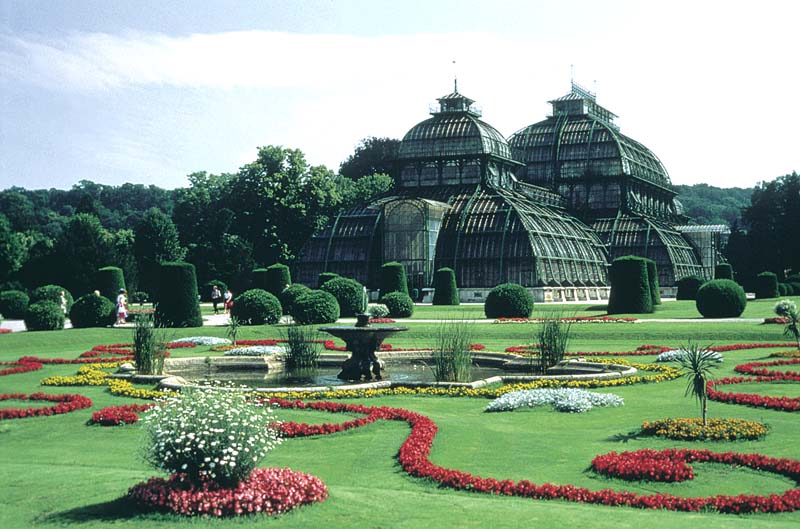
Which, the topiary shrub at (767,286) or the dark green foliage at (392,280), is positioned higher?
the dark green foliage at (392,280)

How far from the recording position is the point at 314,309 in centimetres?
4122

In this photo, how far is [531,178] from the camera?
99438 millimetres

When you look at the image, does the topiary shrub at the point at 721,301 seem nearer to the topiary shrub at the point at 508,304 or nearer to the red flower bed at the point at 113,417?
the topiary shrub at the point at 508,304

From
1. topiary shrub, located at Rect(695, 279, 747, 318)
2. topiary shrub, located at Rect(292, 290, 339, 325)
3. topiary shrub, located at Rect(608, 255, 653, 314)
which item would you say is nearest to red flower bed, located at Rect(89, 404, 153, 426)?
topiary shrub, located at Rect(292, 290, 339, 325)

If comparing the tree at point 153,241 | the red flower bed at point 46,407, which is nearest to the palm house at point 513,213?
the tree at point 153,241

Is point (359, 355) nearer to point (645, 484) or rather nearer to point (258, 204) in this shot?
point (645, 484)

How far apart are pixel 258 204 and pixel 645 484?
75355 millimetres

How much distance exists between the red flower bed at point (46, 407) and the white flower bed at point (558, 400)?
26.5 feet

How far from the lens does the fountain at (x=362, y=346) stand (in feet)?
75.6

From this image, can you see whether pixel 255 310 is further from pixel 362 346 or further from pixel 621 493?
pixel 621 493

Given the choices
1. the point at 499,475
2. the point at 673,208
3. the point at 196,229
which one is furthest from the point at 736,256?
the point at 499,475

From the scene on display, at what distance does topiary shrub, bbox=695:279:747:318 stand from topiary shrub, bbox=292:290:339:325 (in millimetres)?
17580

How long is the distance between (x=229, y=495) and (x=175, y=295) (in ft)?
101

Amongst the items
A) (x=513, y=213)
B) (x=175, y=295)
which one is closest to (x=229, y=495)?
(x=175, y=295)
